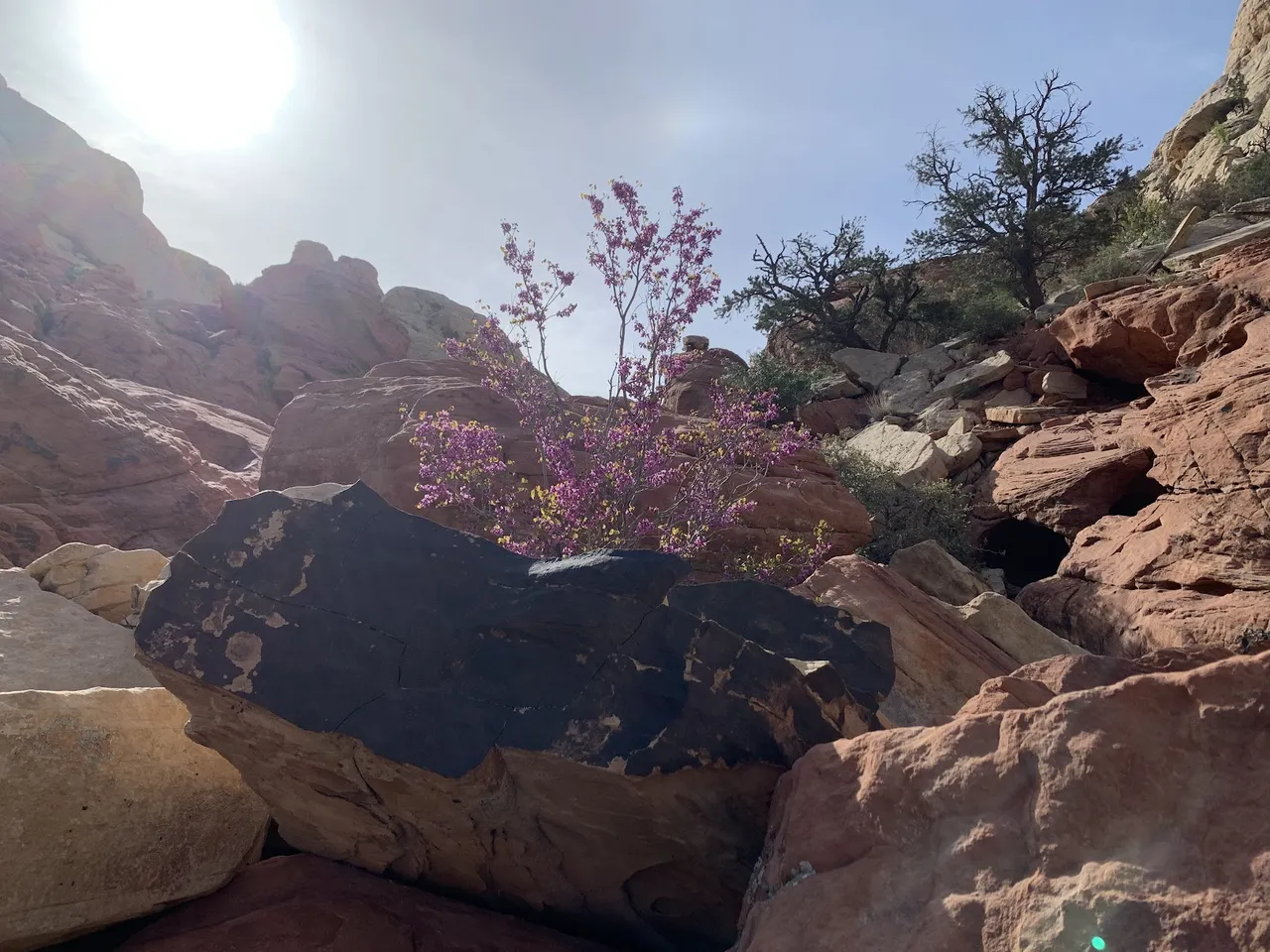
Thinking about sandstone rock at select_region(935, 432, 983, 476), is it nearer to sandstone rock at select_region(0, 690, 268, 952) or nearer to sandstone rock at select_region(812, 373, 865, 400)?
sandstone rock at select_region(812, 373, 865, 400)

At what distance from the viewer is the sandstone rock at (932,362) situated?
17453mm

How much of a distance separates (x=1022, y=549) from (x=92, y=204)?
62375 millimetres

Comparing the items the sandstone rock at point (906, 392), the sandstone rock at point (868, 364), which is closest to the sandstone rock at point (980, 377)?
the sandstone rock at point (906, 392)

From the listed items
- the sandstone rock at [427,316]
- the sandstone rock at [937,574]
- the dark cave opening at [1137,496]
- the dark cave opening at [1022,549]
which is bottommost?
the sandstone rock at [937,574]

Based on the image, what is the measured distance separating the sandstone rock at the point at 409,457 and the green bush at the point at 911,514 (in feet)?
4.15

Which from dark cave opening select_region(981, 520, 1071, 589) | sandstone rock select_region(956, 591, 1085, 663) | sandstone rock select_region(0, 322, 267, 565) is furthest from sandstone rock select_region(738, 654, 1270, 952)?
sandstone rock select_region(0, 322, 267, 565)

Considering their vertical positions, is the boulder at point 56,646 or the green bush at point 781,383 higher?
the green bush at point 781,383

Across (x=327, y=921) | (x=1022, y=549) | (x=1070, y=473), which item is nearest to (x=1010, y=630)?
(x=1070, y=473)

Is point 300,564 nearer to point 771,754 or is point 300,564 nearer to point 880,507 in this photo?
point 771,754

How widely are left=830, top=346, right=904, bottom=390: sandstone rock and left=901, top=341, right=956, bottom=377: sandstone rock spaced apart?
1.10ft

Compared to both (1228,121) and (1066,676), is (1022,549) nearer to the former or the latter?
(1066,676)

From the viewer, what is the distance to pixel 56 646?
4.17 metres

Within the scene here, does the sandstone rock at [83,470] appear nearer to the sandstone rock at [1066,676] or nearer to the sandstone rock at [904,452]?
the sandstone rock at [904,452]

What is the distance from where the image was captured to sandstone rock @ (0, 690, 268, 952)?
8.00ft
